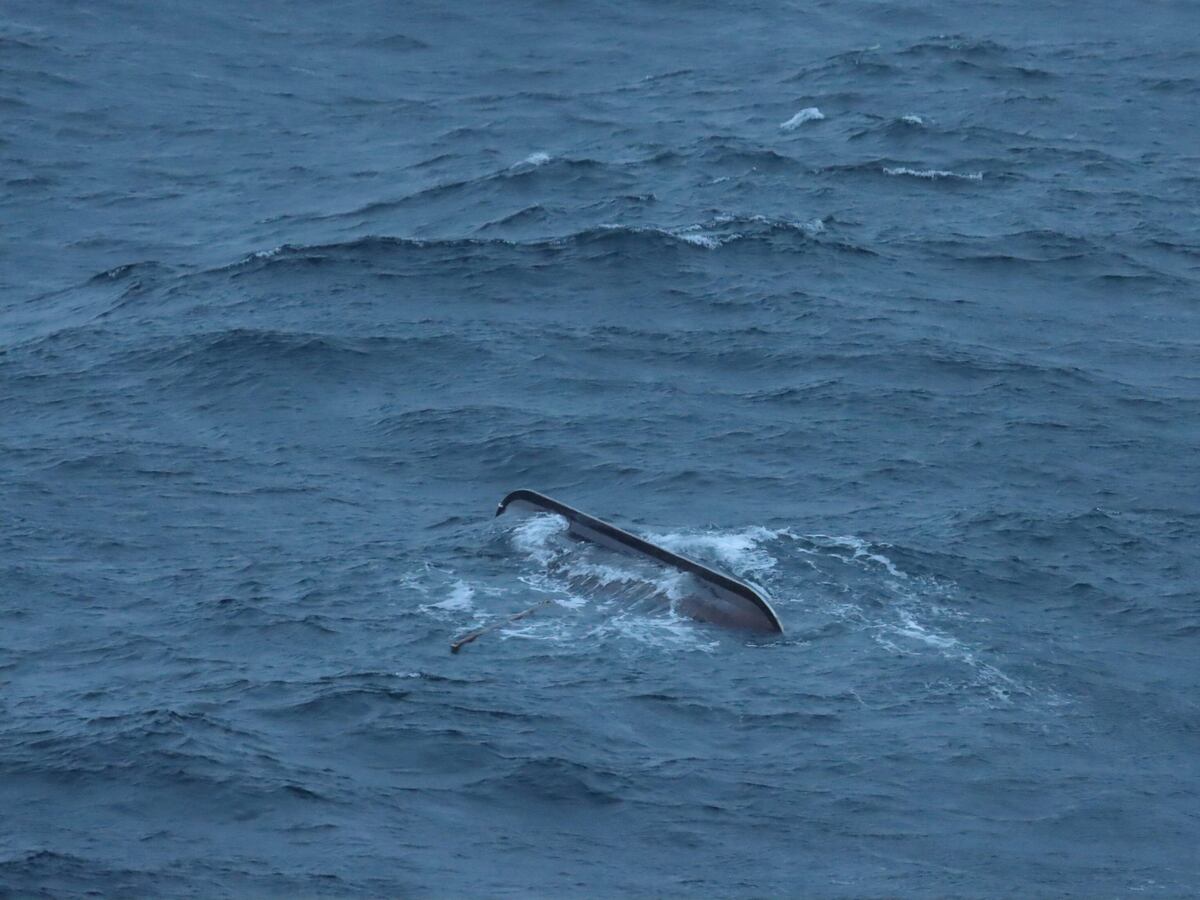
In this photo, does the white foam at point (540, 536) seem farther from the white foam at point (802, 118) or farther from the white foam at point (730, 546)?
the white foam at point (802, 118)

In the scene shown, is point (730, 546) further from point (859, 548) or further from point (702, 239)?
point (702, 239)

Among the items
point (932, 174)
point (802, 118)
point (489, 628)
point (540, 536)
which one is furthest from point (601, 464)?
point (802, 118)

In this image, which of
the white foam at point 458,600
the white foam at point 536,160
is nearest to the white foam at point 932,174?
the white foam at point 536,160

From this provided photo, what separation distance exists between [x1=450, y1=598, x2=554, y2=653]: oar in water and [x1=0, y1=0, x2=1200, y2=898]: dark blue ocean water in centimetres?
33

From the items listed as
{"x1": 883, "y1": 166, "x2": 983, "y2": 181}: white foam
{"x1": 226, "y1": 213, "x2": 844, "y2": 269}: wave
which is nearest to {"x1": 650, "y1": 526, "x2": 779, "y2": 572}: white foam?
{"x1": 226, "y1": 213, "x2": 844, "y2": 269}: wave

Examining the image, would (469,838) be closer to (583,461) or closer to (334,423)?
(583,461)

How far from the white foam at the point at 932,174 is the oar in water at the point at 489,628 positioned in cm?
3230

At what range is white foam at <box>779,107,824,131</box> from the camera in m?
73.8

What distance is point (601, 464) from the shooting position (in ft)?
155

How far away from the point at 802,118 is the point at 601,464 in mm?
31851

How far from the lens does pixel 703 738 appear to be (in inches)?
1388

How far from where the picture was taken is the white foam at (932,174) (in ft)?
219

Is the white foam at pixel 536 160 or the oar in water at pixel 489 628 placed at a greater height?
the white foam at pixel 536 160

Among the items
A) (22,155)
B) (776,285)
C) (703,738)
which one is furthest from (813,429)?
(22,155)
